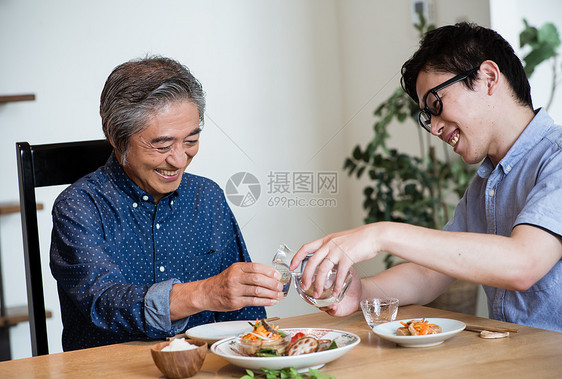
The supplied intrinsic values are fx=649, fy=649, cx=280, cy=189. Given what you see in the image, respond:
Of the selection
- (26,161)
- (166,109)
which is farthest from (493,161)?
(26,161)

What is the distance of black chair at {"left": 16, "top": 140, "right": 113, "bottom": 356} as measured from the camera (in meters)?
1.50

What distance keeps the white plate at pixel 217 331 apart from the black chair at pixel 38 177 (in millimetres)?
437

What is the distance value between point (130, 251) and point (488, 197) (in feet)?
2.73

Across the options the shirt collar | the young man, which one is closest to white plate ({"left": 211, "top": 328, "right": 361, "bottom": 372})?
the young man

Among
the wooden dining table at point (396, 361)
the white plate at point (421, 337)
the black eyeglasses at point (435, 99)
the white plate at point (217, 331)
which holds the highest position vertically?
the black eyeglasses at point (435, 99)

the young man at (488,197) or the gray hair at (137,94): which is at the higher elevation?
the gray hair at (137,94)

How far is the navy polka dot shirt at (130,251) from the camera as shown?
50.5 inches

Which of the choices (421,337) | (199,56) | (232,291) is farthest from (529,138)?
(199,56)

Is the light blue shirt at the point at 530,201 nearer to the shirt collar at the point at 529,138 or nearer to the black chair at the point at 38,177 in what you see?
the shirt collar at the point at 529,138

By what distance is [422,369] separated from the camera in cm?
96

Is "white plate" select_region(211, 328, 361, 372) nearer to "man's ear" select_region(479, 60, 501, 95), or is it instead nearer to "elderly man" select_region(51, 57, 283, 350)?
"elderly man" select_region(51, 57, 283, 350)

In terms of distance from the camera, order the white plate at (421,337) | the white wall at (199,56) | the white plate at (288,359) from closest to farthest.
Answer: the white plate at (288,359), the white plate at (421,337), the white wall at (199,56)

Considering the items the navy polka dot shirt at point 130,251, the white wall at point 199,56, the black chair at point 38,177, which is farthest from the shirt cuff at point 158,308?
the white wall at point 199,56

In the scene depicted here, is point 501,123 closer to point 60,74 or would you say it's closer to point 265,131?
point 265,131
